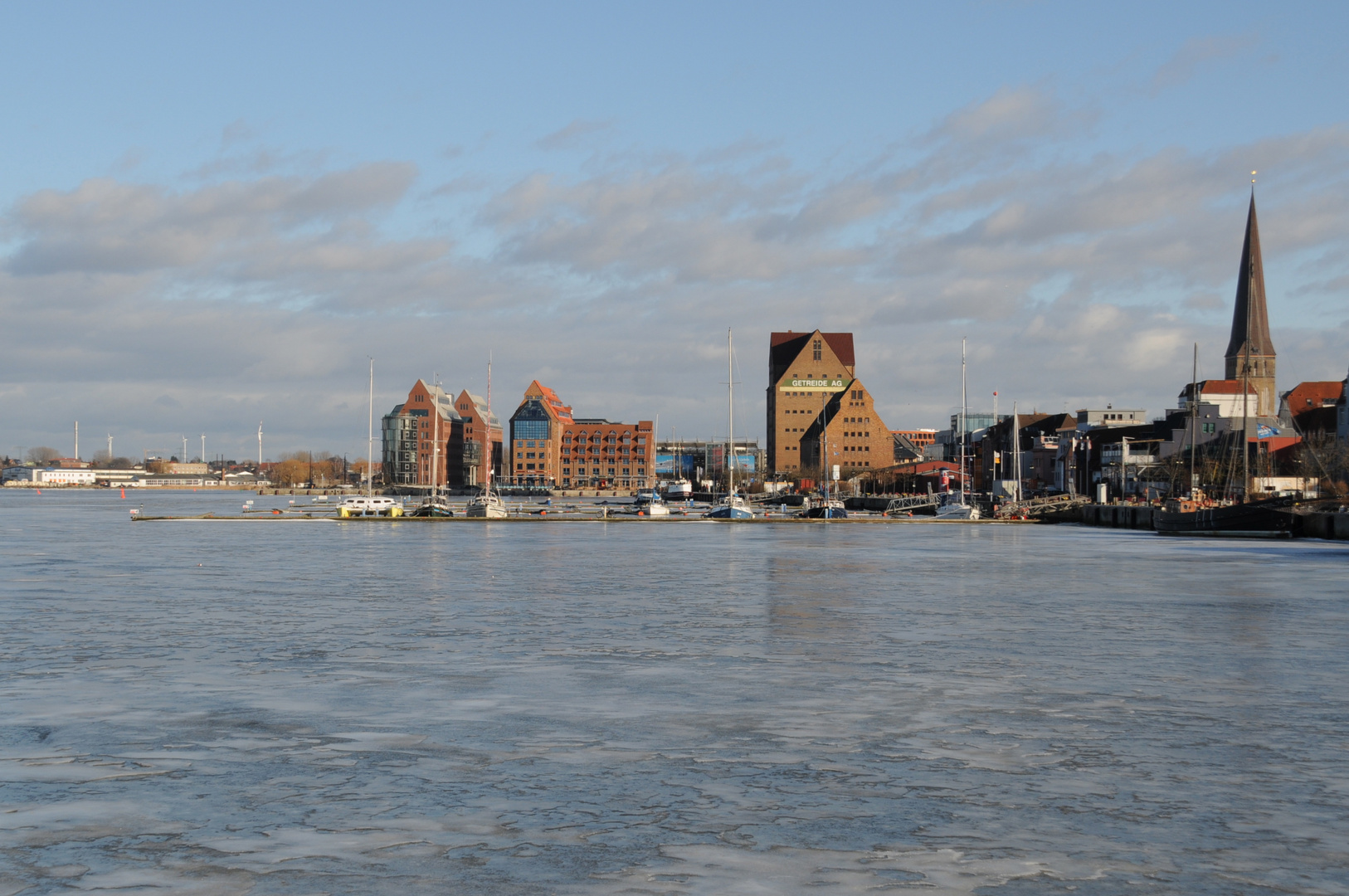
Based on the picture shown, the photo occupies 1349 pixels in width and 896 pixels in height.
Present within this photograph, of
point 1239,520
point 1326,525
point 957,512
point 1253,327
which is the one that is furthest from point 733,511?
point 1253,327

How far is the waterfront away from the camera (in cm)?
985

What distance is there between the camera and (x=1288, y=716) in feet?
53.3

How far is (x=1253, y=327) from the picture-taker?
183500 mm

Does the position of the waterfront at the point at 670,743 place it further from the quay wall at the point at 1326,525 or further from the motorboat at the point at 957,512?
the motorboat at the point at 957,512

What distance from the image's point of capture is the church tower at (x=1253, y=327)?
17850cm

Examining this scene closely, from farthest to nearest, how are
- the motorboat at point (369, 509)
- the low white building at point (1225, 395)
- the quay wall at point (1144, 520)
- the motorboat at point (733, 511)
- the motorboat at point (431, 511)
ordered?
the low white building at point (1225, 395)
the motorboat at point (733, 511)
the motorboat at point (431, 511)
the motorboat at point (369, 509)
the quay wall at point (1144, 520)

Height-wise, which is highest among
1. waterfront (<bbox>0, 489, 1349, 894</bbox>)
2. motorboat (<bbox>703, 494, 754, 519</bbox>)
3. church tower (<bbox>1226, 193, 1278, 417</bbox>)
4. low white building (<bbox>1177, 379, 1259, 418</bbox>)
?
church tower (<bbox>1226, 193, 1278, 417</bbox>)

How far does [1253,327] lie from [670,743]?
191 metres

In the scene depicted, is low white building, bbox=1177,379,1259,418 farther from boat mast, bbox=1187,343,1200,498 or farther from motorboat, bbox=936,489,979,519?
motorboat, bbox=936,489,979,519

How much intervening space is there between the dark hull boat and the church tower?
10463 cm

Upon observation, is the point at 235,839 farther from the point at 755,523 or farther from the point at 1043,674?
the point at 755,523

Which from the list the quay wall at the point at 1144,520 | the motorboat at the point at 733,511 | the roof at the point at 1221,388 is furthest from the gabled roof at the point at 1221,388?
the motorboat at the point at 733,511

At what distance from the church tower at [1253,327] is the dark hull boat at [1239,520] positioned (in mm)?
104635

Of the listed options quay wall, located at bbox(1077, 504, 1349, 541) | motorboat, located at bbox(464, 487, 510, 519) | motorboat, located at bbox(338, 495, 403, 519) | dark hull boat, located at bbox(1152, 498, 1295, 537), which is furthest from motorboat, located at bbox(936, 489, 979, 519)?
motorboat, located at bbox(338, 495, 403, 519)
